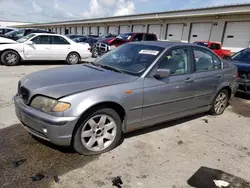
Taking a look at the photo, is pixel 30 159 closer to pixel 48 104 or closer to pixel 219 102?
pixel 48 104

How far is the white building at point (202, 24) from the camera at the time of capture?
17250 mm

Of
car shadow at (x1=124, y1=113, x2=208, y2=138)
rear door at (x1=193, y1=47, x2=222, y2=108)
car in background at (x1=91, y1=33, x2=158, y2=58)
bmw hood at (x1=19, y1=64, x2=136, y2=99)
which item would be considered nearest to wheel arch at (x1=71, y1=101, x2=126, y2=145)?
bmw hood at (x1=19, y1=64, x2=136, y2=99)

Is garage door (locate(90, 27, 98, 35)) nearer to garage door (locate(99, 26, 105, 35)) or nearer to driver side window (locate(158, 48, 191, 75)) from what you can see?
garage door (locate(99, 26, 105, 35))

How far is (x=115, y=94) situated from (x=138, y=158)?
0.96m

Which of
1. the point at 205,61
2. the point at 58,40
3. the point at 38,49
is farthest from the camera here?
the point at 58,40

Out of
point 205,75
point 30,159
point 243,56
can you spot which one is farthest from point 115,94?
point 243,56

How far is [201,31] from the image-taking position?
20.7 metres

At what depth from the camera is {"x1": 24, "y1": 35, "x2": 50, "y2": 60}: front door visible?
31.9 ft

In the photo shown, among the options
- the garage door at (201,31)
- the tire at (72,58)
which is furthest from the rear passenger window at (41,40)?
the garage door at (201,31)

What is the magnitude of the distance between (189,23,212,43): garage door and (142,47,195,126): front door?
1790 centimetres

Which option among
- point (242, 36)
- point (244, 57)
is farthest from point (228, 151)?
point (242, 36)

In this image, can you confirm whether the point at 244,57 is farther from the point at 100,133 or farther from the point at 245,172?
the point at 100,133

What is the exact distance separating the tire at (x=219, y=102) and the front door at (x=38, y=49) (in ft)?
26.2

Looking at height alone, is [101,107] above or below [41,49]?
below
